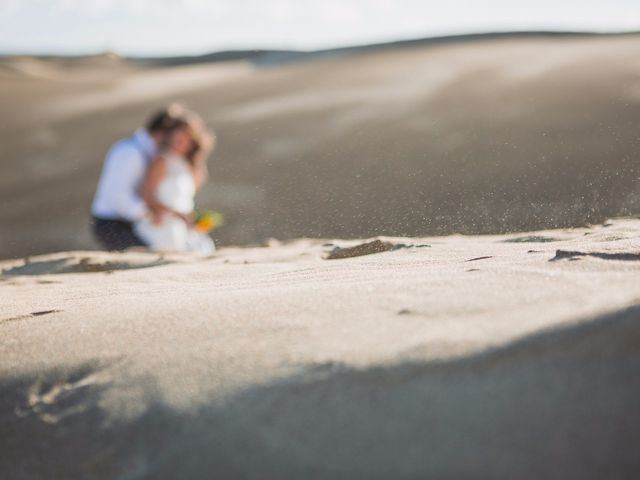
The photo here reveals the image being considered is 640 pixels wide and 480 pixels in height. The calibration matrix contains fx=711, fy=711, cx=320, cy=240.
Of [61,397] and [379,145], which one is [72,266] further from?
[379,145]

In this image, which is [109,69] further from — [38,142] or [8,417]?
[8,417]

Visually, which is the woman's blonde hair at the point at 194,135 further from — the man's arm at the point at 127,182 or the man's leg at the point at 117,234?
the man's leg at the point at 117,234

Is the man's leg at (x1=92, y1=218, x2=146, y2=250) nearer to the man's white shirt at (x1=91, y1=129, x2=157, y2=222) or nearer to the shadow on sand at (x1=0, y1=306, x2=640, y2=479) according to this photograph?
the man's white shirt at (x1=91, y1=129, x2=157, y2=222)

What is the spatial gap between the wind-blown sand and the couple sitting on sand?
7.70 feet

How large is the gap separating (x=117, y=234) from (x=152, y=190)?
1.07 feet

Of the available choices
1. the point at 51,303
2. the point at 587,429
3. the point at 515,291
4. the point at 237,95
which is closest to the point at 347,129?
the point at 237,95

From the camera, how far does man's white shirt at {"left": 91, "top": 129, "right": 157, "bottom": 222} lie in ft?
12.9

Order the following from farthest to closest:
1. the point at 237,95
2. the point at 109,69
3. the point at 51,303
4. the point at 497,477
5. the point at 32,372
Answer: the point at 109,69 → the point at 237,95 → the point at 51,303 → the point at 32,372 → the point at 497,477

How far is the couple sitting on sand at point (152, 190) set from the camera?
396 centimetres

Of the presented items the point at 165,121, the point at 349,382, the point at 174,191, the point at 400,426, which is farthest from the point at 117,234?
the point at 400,426

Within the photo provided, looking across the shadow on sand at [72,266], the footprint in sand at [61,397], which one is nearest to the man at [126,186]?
the shadow on sand at [72,266]

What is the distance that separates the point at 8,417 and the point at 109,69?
1566 centimetres

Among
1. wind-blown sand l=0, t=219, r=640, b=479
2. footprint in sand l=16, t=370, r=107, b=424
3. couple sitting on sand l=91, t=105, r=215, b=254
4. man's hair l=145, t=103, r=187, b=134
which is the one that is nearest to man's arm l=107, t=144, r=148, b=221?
couple sitting on sand l=91, t=105, r=215, b=254

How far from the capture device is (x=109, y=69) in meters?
15.8
